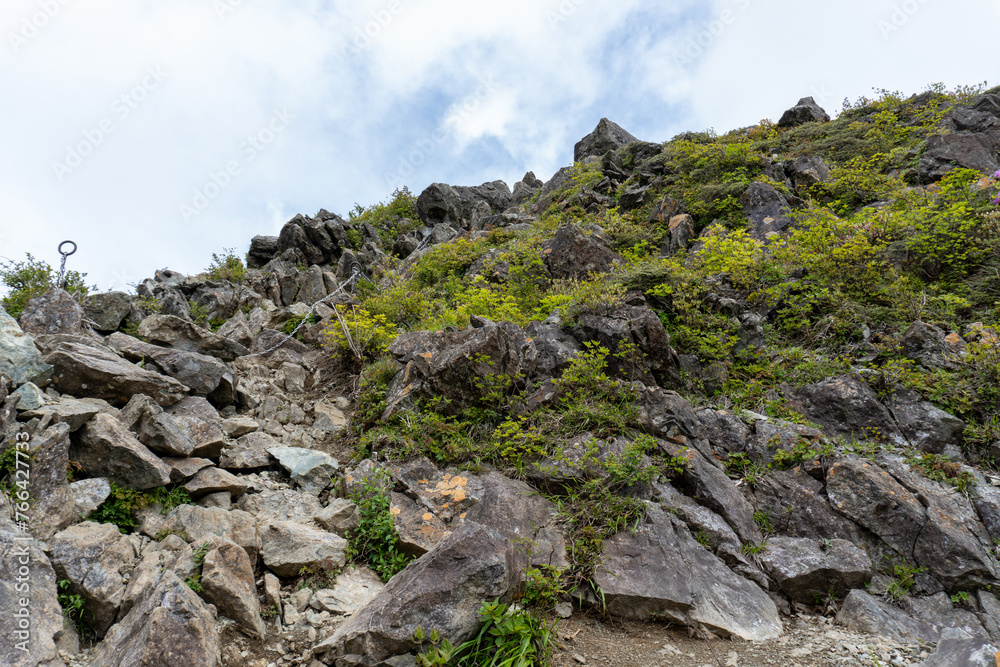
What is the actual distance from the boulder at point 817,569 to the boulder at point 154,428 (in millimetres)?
7158

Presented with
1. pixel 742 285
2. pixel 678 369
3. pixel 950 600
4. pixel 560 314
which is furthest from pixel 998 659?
pixel 742 285

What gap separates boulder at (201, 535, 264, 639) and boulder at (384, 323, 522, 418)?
3.24 metres

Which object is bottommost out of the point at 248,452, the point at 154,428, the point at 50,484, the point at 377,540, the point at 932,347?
the point at 377,540

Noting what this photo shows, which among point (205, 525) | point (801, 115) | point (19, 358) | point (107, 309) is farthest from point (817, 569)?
point (801, 115)

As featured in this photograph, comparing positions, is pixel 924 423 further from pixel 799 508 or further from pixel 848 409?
pixel 799 508

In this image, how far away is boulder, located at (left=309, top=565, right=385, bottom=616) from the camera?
424 cm

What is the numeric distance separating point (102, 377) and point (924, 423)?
11.3m

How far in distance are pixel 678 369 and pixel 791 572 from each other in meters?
A: 3.72

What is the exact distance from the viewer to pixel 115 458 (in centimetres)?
468

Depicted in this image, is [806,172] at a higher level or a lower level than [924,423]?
higher

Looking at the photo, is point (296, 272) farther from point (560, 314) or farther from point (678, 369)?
point (678, 369)

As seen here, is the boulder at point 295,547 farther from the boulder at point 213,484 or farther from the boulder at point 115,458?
the boulder at point 115,458

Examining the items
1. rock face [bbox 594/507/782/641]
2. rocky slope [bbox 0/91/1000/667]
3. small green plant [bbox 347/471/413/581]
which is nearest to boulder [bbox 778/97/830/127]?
rocky slope [bbox 0/91/1000/667]

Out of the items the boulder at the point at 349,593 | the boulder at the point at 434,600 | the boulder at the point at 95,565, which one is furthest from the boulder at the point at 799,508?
the boulder at the point at 95,565
